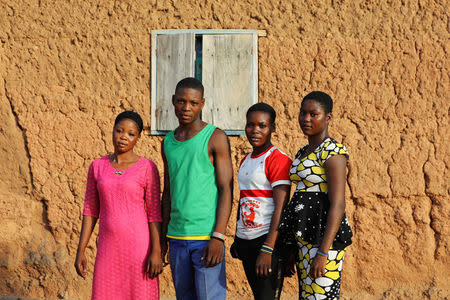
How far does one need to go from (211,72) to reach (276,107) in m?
0.70

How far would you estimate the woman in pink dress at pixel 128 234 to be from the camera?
8.14 feet

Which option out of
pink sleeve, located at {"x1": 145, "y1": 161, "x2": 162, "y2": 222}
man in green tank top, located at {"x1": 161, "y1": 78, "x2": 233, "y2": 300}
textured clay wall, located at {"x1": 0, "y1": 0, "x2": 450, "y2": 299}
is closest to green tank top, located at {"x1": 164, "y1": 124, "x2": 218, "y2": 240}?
man in green tank top, located at {"x1": 161, "y1": 78, "x2": 233, "y2": 300}

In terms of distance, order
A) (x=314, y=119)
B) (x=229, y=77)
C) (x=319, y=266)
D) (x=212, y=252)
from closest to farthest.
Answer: (x=319, y=266)
(x=212, y=252)
(x=314, y=119)
(x=229, y=77)

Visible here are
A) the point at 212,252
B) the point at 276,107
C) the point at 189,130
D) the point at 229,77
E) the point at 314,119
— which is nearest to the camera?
the point at 212,252

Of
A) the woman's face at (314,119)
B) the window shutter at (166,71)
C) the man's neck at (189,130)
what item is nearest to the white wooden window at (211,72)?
the window shutter at (166,71)

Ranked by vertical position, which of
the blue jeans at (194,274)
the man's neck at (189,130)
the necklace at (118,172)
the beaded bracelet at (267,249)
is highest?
the man's neck at (189,130)

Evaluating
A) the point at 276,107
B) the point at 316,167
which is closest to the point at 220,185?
the point at 316,167

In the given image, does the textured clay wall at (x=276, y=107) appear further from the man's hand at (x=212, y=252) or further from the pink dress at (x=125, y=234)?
the man's hand at (x=212, y=252)

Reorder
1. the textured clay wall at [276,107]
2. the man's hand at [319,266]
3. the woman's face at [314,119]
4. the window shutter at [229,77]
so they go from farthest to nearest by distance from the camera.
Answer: the window shutter at [229,77] → the textured clay wall at [276,107] → the woman's face at [314,119] → the man's hand at [319,266]

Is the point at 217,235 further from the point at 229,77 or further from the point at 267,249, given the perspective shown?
the point at 229,77

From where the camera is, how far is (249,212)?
248 cm

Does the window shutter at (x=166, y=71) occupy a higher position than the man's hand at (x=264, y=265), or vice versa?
the window shutter at (x=166, y=71)

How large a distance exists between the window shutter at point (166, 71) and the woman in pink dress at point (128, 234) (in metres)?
1.94

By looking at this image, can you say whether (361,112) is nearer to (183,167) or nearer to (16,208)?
(183,167)
